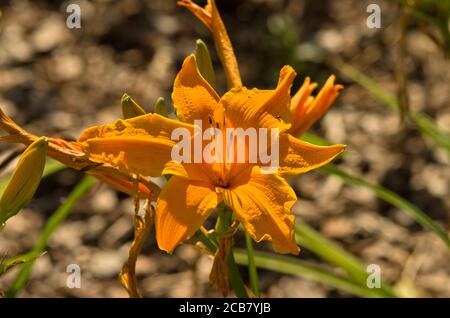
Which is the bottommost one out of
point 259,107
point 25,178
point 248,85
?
point 25,178

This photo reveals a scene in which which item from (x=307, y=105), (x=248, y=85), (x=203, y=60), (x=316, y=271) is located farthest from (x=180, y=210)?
(x=248, y=85)

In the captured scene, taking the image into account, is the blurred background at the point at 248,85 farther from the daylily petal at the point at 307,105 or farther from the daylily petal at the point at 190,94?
the daylily petal at the point at 190,94

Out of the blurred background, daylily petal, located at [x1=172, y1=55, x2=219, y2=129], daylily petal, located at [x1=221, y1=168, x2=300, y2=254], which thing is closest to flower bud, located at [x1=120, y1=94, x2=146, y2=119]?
daylily petal, located at [x1=172, y1=55, x2=219, y2=129]

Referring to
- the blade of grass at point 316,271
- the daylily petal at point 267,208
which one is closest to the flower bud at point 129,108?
the daylily petal at point 267,208

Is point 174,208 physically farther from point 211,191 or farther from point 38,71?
point 38,71

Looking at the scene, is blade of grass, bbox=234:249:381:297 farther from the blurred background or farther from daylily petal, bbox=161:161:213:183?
daylily petal, bbox=161:161:213:183

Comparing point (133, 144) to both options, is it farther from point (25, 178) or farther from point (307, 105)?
point (307, 105)
